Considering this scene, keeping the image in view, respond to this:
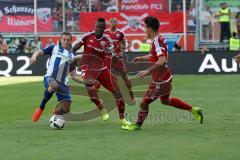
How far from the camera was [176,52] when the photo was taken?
35.0m

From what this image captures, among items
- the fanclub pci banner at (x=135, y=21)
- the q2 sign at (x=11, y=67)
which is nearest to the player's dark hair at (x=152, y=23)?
the q2 sign at (x=11, y=67)

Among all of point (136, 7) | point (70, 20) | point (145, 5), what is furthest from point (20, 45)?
point (145, 5)

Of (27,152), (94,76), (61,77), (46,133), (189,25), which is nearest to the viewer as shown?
(27,152)

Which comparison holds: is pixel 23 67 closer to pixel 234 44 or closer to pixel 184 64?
pixel 184 64

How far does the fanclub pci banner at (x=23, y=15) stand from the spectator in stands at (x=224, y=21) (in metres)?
8.39

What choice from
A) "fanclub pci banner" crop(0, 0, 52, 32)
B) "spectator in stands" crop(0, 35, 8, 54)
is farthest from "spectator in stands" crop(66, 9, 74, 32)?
"spectator in stands" crop(0, 35, 8, 54)

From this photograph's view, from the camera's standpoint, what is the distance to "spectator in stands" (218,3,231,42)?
36.3 metres

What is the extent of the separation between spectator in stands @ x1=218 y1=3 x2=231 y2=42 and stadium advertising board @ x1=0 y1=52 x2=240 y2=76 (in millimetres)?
2518

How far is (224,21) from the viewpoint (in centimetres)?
3662

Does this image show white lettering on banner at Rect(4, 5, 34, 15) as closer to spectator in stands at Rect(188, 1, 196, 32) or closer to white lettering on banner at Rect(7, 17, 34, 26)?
white lettering on banner at Rect(7, 17, 34, 26)

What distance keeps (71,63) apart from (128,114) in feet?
9.45

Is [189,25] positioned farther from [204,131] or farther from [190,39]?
[204,131]

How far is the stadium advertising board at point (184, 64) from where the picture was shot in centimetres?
3456

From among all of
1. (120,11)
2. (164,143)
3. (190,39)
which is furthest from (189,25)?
(164,143)
